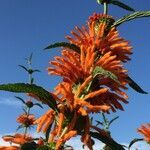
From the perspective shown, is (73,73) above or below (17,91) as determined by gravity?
above

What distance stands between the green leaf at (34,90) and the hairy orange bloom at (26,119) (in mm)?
10352

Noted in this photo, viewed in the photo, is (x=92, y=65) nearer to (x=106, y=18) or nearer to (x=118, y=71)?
(x=118, y=71)

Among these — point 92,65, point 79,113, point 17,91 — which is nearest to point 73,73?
point 92,65

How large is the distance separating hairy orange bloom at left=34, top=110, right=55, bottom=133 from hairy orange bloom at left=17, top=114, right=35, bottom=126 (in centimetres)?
1027

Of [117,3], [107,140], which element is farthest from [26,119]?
[107,140]

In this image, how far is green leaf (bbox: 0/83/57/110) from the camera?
283 cm

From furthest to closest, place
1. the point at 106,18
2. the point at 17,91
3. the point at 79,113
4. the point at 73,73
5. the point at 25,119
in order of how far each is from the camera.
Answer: the point at 25,119 < the point at 106,18 < the point at 73,73 < the point at 79,113 < the point at 17,91

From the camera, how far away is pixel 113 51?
369cm

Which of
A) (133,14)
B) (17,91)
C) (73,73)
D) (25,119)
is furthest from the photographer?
(25,119)

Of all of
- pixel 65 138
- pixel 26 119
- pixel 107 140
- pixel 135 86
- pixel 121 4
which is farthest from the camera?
pixel 26 119

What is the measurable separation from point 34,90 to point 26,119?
35.4 ft

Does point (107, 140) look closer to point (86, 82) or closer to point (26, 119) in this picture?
point (86, 82)

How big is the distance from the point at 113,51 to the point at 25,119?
10205 mm

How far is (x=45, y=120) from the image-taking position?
124 inches
